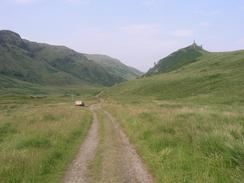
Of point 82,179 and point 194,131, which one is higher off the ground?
point 194,131

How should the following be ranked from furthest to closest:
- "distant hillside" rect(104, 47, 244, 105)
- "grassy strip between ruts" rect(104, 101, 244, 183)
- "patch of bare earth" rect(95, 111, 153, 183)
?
"distant hillside" rect(104, 47, 244, 105), "patch of bare earth" rect(95, 111, 153, 183), "grassy strip between ruts" rect(104, 101, 244, 183)

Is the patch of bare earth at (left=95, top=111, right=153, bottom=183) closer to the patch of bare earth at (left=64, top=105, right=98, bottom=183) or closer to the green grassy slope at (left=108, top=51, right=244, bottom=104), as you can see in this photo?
the patch of bare earth at (left=64, top=105, right=98, bottom=183)

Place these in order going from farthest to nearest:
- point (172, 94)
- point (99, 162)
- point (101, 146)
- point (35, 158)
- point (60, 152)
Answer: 1. point (172, 94)
2. point (101, 146)
3. point (60, 152)
4. point (99, 162)
5. point (35, 158)

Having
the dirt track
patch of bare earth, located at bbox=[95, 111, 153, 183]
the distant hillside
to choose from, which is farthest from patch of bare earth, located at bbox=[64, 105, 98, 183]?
the distant hillside

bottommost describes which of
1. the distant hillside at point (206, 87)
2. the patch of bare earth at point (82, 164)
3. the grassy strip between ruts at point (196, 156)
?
the patch of bare earth at point (82, 164)

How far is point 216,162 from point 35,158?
6132 mm

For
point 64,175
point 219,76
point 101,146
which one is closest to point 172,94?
point 219,76

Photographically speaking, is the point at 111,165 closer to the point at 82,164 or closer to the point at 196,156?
the point at 82,164

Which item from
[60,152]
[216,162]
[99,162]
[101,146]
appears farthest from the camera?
[101,146]

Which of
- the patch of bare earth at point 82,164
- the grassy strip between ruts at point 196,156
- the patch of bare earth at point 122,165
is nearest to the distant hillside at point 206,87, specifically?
the patch of bare earth at point 82,164

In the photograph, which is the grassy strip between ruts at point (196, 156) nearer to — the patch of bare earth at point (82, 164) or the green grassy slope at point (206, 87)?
the patch of bare earth at point (82, 164)

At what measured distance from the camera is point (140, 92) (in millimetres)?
117812

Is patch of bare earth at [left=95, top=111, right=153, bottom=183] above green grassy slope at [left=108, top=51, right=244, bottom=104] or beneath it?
beneath

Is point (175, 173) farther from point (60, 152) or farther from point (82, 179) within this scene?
point (60, 152)
